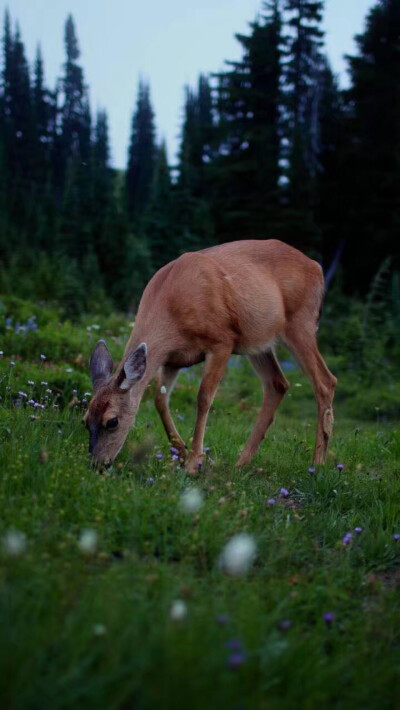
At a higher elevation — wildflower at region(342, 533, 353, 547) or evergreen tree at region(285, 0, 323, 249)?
evergreen tree at region(285, 0, 323, 249)

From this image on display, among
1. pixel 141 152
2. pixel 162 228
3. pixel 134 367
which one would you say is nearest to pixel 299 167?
pixel 162 228

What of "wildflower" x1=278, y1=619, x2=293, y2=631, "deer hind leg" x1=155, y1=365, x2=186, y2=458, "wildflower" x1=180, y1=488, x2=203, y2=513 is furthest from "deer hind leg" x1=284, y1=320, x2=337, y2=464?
"wildflower" x1=278, y1=619, x2=293, y2=631

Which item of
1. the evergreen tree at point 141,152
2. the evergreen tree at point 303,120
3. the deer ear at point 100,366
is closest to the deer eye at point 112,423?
the deer ear at point 100,366

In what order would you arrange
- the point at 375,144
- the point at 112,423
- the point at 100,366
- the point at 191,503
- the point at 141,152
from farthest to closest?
the point at 141,152 < the point at 375,144 < the point at 100,366 < the point at 112,423 < the point at 191,503

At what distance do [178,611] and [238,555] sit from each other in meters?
1.08

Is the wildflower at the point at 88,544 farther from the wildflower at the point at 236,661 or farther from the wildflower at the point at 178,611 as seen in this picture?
the wildflower at the point at 236,661

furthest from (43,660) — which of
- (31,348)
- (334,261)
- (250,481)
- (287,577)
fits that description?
(334,261)

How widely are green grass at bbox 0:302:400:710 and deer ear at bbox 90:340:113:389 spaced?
14.5 inches

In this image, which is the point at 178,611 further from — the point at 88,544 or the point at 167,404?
the point at 167,404

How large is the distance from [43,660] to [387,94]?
74.2 feet

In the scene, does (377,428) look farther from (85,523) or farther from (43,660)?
(43,660)

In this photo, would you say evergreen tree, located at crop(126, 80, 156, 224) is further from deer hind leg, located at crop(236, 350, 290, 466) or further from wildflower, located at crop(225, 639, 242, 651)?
wildflower, located at crop(225, 639, 242, 651)

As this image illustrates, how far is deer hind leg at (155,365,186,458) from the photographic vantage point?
5.55 m

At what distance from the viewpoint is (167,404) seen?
5.88 metres
